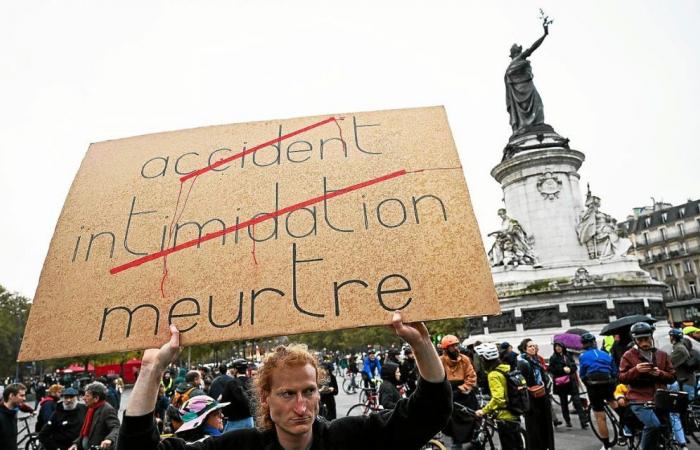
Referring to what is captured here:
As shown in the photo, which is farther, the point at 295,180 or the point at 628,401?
the point at 628,401

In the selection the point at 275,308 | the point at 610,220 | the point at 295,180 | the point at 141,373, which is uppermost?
the point at 610,220

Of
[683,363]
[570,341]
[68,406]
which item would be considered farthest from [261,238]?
[570,341]

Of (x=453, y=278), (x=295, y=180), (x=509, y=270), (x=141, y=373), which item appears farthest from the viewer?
(x=509, y=270)

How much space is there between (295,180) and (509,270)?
754 inches

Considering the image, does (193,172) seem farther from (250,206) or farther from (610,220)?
(610,220)

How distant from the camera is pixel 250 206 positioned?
287 centimetres

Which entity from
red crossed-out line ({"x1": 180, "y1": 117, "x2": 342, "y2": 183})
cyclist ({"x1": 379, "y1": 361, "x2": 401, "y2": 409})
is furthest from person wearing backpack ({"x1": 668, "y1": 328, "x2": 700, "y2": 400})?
red crossed-out line ({"x1": 180, "y1": 117, "x2": 342, "y2": 183})

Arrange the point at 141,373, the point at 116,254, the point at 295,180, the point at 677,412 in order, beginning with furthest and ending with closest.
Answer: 1. the point at 677,412
2. the point at 295,180
3. the point at 116,254
4. the point at 141,373

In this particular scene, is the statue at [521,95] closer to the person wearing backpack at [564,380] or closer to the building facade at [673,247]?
the person wearing backpack at [564,380]

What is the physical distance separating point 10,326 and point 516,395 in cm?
6348

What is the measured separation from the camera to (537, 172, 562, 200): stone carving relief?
2178cm

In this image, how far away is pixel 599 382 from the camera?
313 inches

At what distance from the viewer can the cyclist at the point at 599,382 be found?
25.8ft

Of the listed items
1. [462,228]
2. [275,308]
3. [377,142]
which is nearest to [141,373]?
[275,308]
